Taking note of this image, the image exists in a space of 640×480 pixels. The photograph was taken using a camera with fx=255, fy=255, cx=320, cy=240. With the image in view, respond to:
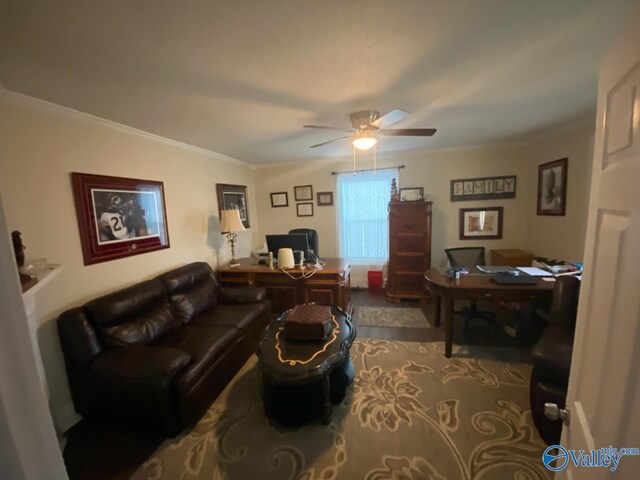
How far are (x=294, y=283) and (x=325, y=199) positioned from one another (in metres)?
2.01

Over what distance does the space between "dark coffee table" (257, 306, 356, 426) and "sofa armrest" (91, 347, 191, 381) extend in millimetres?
582

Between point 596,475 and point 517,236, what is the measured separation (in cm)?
416

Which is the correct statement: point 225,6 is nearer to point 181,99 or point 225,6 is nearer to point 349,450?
point 181,99

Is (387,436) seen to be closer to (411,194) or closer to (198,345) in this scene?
(198,345)

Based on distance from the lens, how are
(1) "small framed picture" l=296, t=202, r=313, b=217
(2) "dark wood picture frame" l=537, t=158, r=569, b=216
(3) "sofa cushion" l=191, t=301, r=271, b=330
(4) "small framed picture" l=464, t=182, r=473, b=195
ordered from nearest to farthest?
(3) "sofa cushion" l=191, t=301, r=271, b=330 < (2) "dark wood picture frame" l=537, t=158, r=569, b=216 < (4) "small framed picture" l=464, t=182, r=473, b=195 < (1) "small framed picture" l=296, t=202, r=313, b=217

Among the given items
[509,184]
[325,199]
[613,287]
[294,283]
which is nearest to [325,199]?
[325,199]

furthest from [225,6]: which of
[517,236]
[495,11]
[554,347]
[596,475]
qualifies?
[517,236]

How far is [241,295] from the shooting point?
3.06 meters

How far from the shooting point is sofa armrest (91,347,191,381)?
173 cm

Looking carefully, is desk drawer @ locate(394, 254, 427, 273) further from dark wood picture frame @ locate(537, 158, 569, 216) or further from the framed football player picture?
the framed football player picture

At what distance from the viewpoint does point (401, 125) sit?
2770 millimetres

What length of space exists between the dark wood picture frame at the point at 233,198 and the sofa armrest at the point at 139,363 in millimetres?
2368

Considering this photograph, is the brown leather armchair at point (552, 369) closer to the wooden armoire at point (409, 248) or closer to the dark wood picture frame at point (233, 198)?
the wooden armoire at point (409, 248)
